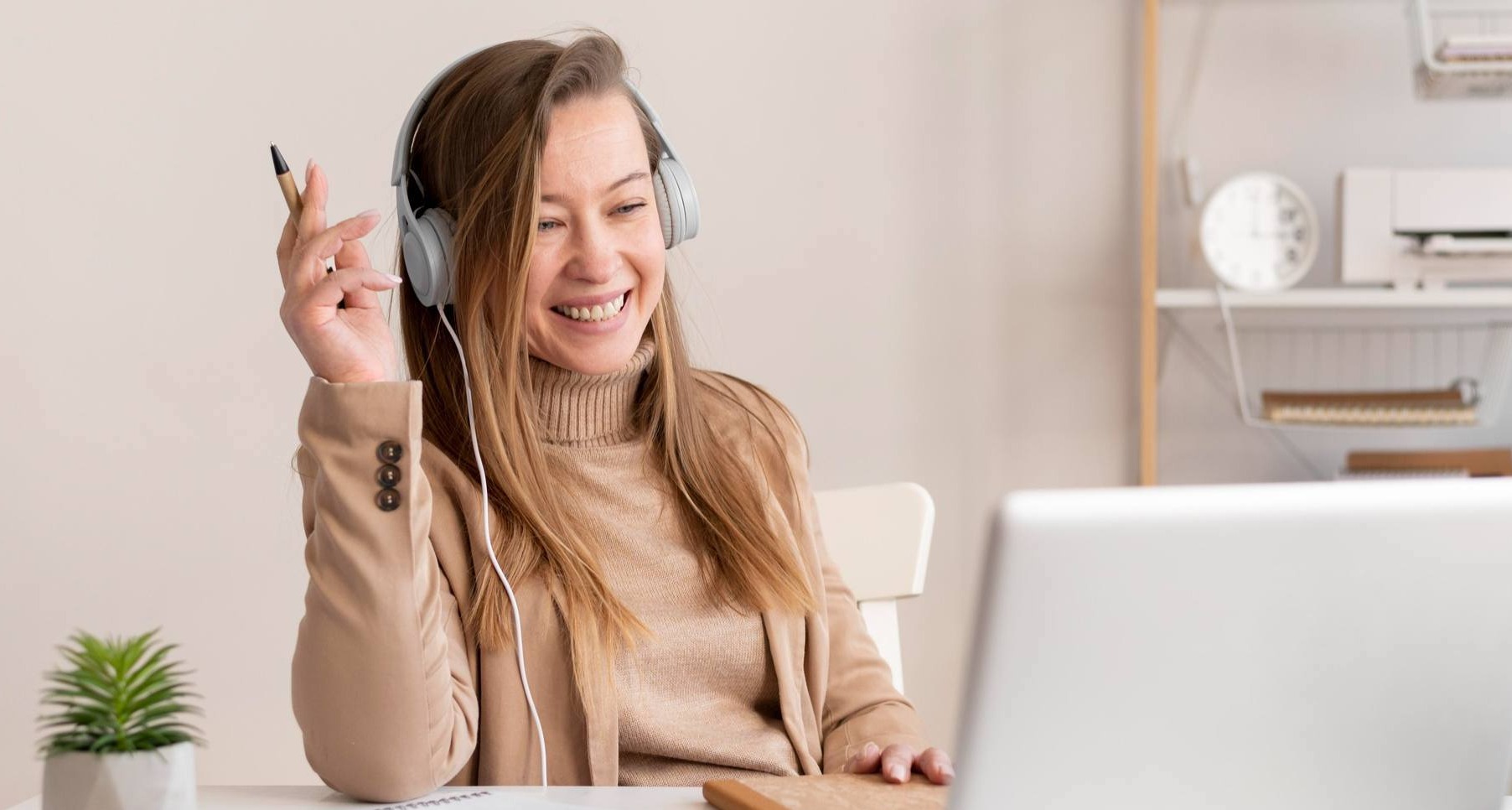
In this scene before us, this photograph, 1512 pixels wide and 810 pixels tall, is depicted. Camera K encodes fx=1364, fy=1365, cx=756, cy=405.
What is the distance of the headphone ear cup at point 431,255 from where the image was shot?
1101 millimetres

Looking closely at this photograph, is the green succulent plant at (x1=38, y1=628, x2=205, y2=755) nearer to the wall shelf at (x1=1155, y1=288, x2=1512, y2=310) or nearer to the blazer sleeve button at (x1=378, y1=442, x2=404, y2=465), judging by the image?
the blazer sleeve button at (x1=378, y1=442, x2=404, y2=465)

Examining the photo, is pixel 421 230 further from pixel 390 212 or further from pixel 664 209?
pixel 390 212

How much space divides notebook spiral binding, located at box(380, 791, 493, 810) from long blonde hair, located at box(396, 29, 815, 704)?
0.18 metres

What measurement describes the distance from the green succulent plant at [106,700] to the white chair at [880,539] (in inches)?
35.3

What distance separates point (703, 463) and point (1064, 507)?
0.72 meters

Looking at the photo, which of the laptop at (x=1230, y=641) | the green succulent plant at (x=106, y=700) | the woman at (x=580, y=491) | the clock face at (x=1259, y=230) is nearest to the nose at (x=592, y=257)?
the woman at (x=580, y=491)

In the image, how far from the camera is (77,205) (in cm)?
220

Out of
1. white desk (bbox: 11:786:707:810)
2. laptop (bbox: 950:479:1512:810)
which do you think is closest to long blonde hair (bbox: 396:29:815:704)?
white desk (bbox: 11:786:707:810)

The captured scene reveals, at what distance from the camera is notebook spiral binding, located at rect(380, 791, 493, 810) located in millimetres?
856

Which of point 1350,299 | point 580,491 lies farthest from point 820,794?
point 1350,299

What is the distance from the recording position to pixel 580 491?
1189mm

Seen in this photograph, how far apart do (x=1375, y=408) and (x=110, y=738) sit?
1862mm

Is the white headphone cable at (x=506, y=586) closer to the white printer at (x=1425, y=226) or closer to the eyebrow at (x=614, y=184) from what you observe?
the eyebrow at (x=614, y=184)

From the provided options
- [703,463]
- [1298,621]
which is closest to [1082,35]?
[703,463]
